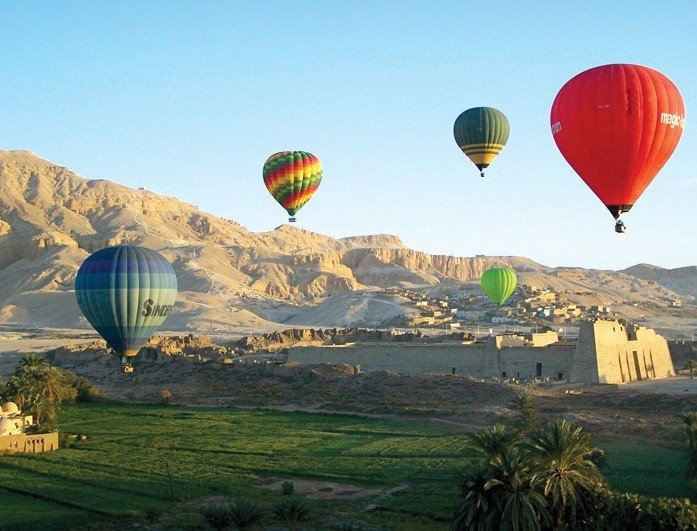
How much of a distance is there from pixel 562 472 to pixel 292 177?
4176 cm

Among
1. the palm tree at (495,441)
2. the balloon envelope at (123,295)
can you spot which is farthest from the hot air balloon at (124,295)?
the palm tree at (495,441)

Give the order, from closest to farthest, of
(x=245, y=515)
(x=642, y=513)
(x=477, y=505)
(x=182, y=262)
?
(x=477, y=505)
(x=642, y=513)
(x=245, y=515)
(x=182, y=262)

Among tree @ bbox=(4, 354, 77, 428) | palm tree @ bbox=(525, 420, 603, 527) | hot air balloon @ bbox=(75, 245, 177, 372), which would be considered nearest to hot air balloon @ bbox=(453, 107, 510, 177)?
hot air balloon @ bbox=(75, 245, 177, 372)

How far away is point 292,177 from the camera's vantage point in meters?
60.5

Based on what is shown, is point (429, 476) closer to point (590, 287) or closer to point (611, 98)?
point (611, 98)

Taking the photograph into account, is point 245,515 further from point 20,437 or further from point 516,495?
point 20,437

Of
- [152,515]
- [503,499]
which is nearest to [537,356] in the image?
[152,515]

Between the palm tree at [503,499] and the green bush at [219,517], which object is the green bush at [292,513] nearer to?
the green bush at [219,517]

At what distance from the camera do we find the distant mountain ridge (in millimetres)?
113438

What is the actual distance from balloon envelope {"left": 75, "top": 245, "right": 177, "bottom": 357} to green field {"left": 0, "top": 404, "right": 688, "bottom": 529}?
4943 mm

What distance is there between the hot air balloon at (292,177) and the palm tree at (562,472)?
41.0 metres

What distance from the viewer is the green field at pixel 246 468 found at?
26.2 meters

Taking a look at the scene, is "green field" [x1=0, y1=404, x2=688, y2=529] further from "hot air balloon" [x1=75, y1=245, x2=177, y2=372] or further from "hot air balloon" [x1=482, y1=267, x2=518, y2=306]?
Answer: "hot air balloon" [x1=482, y1=267, x2=518, y2=306]

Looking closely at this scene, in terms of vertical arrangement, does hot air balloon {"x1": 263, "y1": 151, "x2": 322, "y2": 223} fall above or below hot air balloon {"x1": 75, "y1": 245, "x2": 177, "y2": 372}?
above
